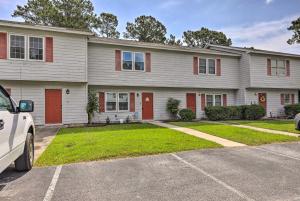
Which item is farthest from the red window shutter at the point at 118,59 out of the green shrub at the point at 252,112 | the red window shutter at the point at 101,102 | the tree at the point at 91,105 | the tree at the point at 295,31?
the tree at the point at 295,31

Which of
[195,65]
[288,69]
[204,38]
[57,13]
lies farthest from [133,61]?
[204,38]

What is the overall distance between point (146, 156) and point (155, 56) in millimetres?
13047

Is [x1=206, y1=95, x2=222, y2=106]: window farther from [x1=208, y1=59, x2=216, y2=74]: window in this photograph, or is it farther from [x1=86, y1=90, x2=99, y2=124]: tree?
[x1=86, y1=90, x2=99, y2=124]: tree

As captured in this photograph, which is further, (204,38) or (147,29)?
(204,38)

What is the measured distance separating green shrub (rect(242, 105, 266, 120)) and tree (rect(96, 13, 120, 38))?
28936 mm

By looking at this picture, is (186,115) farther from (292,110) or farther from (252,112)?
(292,110)

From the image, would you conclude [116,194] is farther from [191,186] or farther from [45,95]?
[45,95]

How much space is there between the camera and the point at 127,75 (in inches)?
739

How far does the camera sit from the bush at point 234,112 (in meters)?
20.5

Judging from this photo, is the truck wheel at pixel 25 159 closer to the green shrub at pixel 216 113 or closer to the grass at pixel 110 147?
the grass at pixel 110 147

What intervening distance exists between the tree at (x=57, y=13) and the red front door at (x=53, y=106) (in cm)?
2138

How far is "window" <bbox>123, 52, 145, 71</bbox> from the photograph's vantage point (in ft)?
61.9

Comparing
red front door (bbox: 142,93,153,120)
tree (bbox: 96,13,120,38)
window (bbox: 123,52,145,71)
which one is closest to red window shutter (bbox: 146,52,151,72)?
window (bbox: 123,52,145,71)

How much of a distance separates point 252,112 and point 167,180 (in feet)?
57.7
